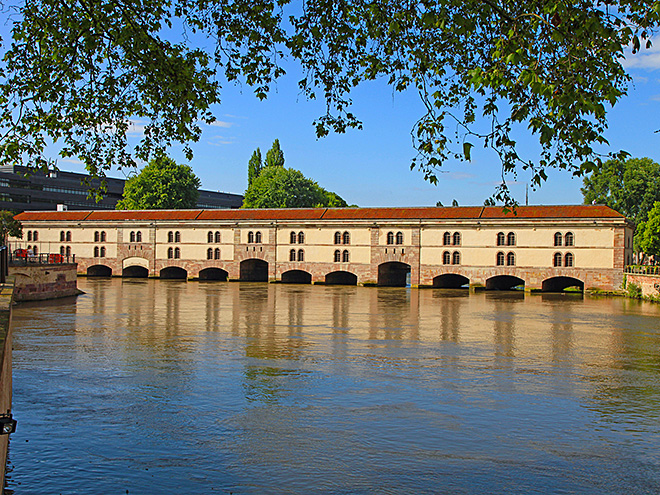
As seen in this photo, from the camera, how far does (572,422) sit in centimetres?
1417

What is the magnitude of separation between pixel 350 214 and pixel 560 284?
19756 millimetres

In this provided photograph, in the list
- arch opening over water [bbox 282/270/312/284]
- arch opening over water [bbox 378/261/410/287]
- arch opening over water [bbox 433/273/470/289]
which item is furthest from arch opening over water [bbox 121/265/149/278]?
arch opening over water [bbox 433/273/470/289]

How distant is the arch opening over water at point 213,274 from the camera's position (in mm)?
65125

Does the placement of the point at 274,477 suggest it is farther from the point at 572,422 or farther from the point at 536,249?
the point at 536,249

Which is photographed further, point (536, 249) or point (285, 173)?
point (285, 173)

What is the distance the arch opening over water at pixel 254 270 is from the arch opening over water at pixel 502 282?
22.6 m

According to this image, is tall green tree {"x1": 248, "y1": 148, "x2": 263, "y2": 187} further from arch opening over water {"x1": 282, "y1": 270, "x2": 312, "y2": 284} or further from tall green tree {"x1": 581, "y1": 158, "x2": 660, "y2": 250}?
tall green tree {"x1": 581, "y1": 158, "x2": 660, "y2": 250}

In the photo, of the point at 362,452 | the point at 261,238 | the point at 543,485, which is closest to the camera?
the point at 543,485

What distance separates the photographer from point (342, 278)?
204ft

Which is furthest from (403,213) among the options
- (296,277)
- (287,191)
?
(287,191)

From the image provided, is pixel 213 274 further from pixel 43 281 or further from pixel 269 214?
pixel 43 281

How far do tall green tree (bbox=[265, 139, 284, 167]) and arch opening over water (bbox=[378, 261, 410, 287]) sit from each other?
39.6 m

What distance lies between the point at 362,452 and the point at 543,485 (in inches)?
129

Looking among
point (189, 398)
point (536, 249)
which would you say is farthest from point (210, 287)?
point (189, 398)
